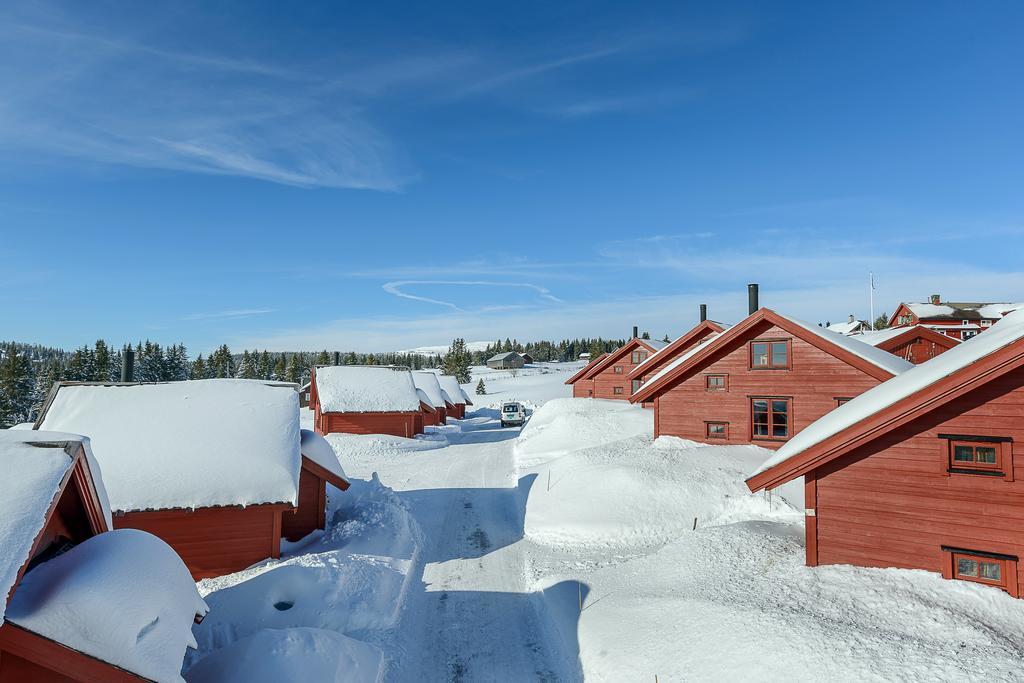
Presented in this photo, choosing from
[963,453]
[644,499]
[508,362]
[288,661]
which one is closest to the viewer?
[288,661]

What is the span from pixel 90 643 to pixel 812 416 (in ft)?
80.1

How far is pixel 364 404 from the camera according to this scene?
39156mm

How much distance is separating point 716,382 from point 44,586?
2399 cm

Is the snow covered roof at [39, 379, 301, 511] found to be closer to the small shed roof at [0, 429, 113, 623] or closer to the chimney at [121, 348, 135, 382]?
the small shed roof at [0, 429, 113, 623]

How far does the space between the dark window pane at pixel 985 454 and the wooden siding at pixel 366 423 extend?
3359 cm

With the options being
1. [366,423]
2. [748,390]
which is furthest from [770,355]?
[366,423]

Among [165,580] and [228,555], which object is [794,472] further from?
[228,555]

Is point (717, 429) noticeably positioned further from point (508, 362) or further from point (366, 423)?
point (508, 362)

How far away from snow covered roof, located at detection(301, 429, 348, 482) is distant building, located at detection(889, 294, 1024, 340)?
176 ft

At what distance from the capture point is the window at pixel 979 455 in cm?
1054

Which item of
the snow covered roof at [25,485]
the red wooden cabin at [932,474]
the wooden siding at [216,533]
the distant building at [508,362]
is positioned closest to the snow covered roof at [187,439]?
the wooden siding at [216,533]

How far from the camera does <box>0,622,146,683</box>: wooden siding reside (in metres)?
5.76

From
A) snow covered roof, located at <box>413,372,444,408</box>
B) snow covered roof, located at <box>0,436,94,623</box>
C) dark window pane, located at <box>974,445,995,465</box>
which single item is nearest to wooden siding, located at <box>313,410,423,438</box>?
snow covered roof, located at <box>413,372,444,408</box>

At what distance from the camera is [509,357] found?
163 metres
